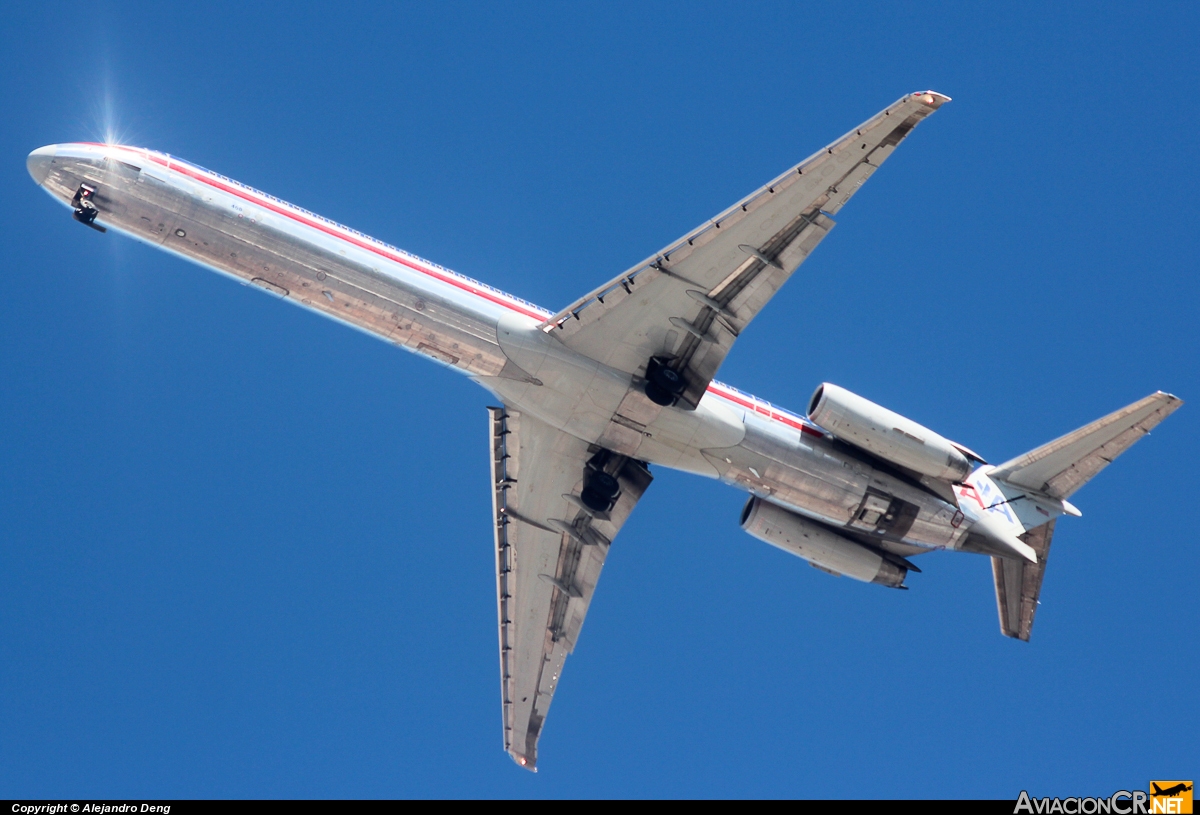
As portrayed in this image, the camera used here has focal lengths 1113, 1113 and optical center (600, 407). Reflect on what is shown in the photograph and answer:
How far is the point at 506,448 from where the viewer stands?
3912 cm

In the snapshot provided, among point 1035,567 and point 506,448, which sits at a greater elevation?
point 506,448

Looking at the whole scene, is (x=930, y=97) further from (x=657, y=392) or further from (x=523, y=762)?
(x=523, y=762)

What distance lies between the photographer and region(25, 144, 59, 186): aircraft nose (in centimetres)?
3325

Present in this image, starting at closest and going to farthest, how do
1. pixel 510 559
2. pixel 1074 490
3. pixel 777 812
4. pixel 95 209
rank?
pixel 777 812, pixel 95 209, pixel 1074 490, pixel 510 559

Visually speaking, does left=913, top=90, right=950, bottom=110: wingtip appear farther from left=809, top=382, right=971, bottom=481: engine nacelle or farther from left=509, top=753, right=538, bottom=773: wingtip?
left=509, top=753, right=538, bottom=773: wingtip

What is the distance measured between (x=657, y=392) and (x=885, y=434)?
759 cm

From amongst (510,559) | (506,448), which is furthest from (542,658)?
(506,448)

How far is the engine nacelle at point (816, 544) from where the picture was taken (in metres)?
38.6

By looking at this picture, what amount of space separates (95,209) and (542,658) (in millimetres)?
22476

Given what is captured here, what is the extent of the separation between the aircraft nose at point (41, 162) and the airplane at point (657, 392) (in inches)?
3.0

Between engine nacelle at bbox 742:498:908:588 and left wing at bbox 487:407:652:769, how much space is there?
425 cm

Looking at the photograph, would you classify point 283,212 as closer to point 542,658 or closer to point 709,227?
point 709,227

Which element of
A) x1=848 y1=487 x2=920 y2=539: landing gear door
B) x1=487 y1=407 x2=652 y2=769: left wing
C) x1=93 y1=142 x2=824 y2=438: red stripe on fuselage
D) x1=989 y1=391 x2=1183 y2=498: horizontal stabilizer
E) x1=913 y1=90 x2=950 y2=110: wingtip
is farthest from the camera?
x1=487 y1=407 x2=652 y2=769: left wing

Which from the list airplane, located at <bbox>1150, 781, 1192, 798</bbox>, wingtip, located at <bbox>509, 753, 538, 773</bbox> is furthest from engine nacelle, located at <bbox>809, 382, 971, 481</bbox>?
wingtip, located at <bbox>509, 753, 538, 773</bbox>
